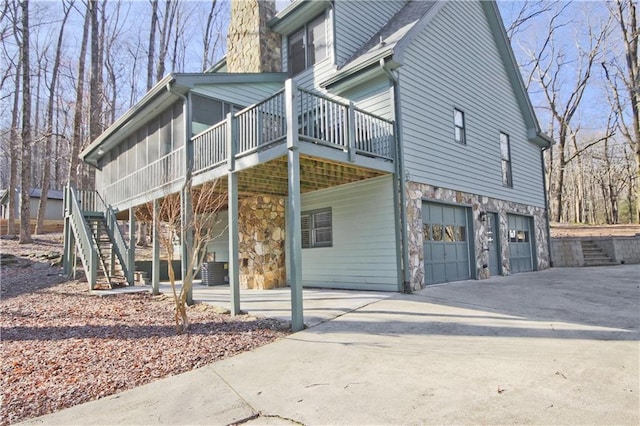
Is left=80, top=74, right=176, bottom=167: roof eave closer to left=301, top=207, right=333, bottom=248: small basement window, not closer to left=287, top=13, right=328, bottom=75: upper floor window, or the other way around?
left=287, top=13, right=328, bottom=75: upper floor window

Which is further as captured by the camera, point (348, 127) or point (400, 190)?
point (400, 190)

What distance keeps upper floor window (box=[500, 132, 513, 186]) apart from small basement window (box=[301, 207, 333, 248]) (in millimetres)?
6585

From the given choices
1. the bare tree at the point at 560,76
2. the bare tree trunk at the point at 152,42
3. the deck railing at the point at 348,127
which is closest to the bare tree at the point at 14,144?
the bare tree trunk at the point at 152,42

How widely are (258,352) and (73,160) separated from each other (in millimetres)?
17164

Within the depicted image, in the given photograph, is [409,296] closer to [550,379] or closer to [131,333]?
[550,379]

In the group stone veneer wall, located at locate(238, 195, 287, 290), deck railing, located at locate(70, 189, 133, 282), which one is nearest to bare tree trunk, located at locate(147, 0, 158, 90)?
deck railing, located at locate(70, 189, 133, 282)

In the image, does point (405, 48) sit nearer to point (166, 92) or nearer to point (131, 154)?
point (166, 92)

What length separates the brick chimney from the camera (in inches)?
440

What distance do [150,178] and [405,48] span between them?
300 inches

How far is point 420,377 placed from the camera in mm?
3707

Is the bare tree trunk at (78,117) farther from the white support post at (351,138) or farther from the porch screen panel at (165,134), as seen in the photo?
the white support post at (351,138)

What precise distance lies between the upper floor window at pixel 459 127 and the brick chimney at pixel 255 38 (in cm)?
546

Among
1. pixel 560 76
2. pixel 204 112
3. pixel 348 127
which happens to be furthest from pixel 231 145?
pixel 560 76

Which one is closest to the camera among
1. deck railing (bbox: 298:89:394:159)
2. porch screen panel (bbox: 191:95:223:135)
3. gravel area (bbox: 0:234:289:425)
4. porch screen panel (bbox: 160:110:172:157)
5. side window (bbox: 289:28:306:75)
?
gravel area (bbox: 0:234:289:425)
